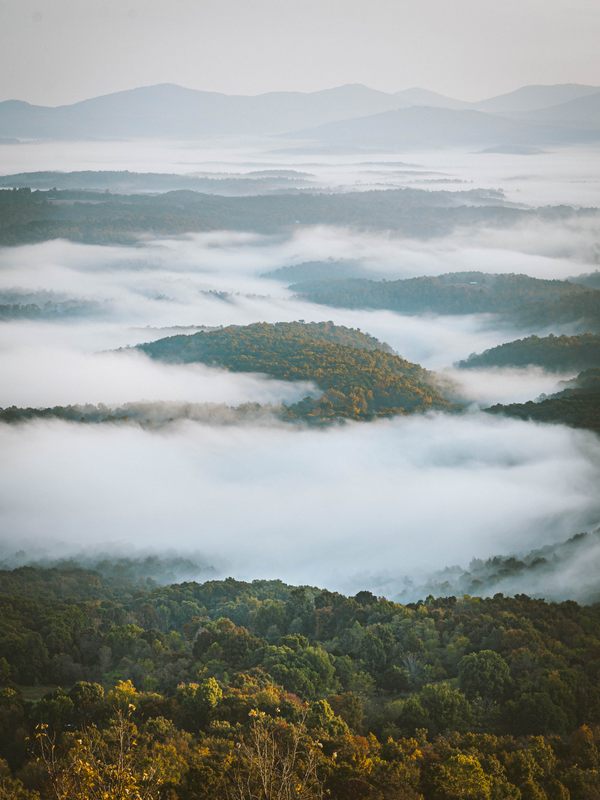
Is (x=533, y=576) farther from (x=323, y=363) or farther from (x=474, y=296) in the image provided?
(x=474, y=296)

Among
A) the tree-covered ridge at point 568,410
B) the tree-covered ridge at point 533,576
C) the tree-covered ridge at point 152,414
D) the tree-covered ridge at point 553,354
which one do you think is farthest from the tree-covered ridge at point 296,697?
the tree-covered ridge at point 553,354

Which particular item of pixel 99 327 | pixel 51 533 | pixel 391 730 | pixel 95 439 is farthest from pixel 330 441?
pixel 99 327

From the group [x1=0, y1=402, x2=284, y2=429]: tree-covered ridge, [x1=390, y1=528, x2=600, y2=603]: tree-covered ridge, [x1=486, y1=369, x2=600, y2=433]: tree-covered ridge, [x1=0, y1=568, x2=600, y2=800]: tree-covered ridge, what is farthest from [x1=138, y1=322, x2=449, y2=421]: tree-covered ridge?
[x1=0, y1=568, x2=600, y2=800]: tree-covered ridge

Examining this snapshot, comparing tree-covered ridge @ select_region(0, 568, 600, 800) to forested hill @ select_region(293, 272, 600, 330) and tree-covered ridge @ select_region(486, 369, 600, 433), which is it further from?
forested hill @ select_region(293, 272, 600, 330)

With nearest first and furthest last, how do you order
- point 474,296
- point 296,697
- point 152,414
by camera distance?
1. point 296,697
2. point 152,414
3. point 474,296

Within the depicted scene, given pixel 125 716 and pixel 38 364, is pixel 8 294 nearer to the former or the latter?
pixel 38 364

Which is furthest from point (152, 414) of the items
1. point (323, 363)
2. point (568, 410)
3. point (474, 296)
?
point (474, 296)
